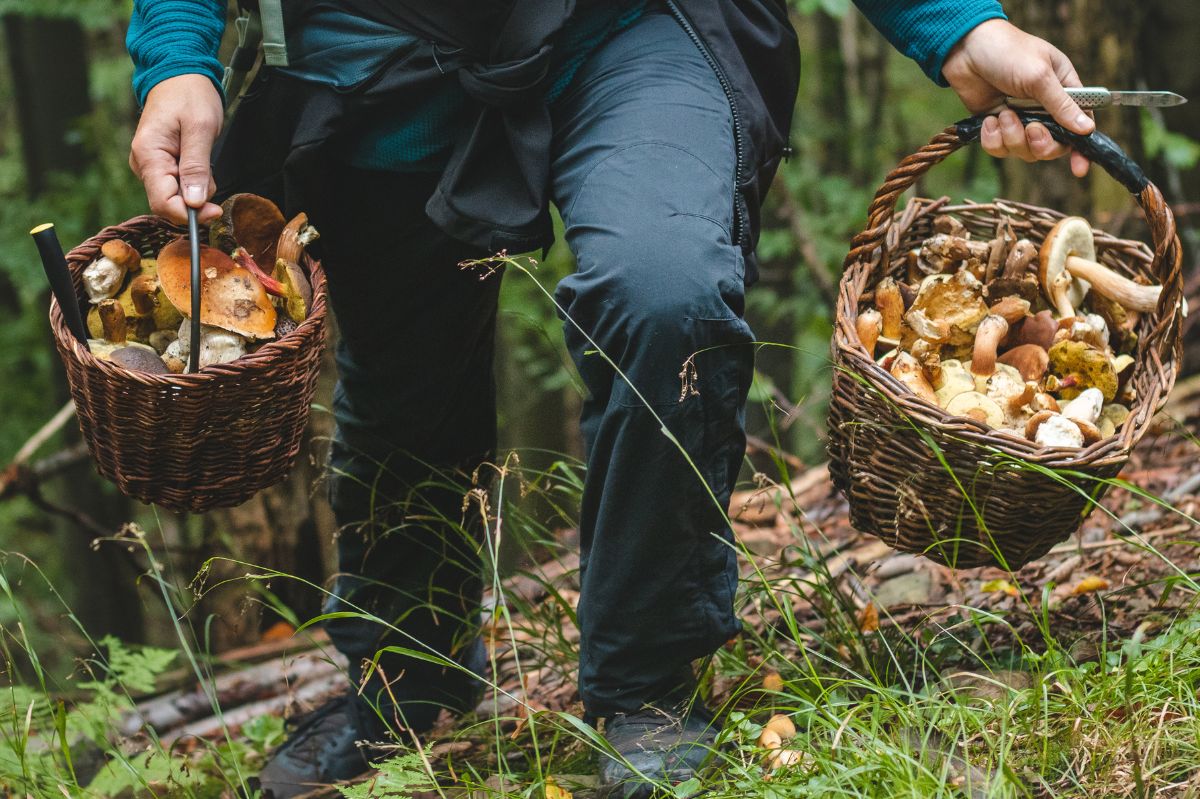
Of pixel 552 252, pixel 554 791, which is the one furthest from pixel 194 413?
pixel 552 252

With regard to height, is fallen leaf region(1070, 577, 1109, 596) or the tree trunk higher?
the tree trunk

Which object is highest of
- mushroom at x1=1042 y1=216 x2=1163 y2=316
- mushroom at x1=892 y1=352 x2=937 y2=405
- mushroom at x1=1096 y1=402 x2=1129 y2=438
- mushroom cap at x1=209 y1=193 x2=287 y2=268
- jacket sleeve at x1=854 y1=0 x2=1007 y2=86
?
jacket sleeve at x1=854 y1=0 x2=1007 y2=86

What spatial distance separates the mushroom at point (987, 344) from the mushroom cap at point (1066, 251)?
0.62 feet

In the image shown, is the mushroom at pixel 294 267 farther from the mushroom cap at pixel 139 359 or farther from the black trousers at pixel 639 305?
the mushroom cap at pixel 139 359

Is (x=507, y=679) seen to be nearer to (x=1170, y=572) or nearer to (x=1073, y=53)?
(x=1170, y=572)

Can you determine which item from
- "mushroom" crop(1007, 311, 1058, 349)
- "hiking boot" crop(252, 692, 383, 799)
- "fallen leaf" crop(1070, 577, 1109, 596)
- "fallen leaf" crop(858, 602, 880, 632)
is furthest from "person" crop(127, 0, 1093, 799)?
"fallen leaf" crop(1070, 577, 1109, 596)

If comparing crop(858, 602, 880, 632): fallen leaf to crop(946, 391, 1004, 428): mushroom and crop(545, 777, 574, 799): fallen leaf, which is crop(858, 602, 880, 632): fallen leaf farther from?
crop(545, 777, 574, 799): fallen leaf

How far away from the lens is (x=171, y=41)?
1920mm

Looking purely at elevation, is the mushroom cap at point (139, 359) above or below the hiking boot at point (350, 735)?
above

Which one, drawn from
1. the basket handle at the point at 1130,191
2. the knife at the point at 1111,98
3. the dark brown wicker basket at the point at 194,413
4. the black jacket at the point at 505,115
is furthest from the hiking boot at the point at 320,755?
the knife at the point at 1111,98

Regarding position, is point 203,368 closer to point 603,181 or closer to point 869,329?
point 603,181

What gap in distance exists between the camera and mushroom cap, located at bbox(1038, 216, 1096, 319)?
2.14m

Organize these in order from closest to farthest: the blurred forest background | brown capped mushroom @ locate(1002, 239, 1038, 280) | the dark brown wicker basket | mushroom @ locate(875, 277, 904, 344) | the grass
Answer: the grass
the dark brown wicker basket
mushroom @ locate(875, 277, 904, 344)
brown capped mushroom @ locate(1002, 239, 1038, 280)
the blurred forest background

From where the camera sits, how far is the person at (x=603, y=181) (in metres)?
1.62
